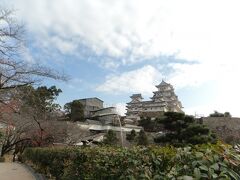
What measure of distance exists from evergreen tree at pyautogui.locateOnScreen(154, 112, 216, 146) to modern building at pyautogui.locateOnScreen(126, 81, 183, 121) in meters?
38.5

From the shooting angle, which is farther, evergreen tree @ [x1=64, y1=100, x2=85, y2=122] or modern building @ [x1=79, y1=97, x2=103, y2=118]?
modern building @ [x1=79, y1=97, x2=103, y2=118]

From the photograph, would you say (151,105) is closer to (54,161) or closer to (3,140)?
(3,140)

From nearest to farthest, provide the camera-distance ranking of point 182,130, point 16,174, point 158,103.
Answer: point 16,174 → point 182,130 → point 158,103

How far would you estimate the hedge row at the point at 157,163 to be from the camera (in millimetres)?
2197

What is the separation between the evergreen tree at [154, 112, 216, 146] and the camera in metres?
26.6

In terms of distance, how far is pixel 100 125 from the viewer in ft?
168

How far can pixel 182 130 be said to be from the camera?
2762 cm

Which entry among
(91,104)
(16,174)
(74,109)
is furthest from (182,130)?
(91,104)

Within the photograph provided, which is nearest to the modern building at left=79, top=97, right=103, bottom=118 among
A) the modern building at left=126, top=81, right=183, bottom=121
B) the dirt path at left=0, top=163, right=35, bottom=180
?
the modern building at left=126, top=81, right=183, bottom=121

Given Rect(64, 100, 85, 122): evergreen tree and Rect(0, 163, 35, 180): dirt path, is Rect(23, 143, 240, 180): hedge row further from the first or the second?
Rect(64, 100, 85, 122): evergreen tree

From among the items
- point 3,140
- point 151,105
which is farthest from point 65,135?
point 151,105

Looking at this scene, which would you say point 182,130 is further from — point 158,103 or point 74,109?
point 158,103

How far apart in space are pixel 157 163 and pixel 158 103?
66.2 meters

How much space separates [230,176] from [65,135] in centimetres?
3103
